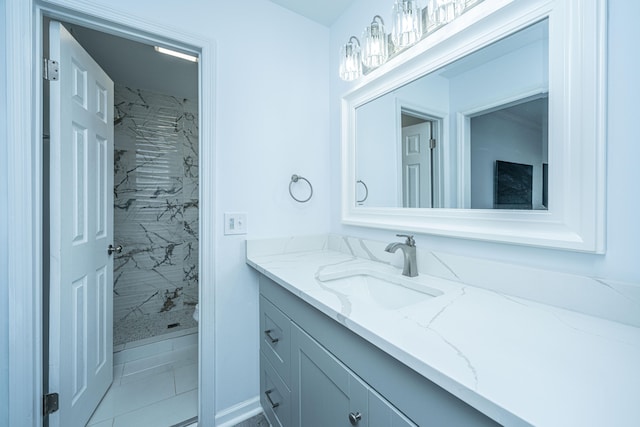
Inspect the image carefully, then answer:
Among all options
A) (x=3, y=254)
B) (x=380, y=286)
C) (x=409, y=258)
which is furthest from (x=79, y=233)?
(x=409, y=258)

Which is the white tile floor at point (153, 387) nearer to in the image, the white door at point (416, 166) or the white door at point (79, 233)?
the white door at point (79, 233)

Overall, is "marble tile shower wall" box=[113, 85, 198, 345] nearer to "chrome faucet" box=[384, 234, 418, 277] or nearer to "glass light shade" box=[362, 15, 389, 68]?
"glass light shade" box=[362, 15, 389, 68]

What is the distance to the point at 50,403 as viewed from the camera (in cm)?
118

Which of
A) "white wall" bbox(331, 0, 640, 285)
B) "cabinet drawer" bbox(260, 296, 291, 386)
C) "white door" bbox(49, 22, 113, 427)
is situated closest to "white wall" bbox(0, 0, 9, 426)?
"white door" bbox(49, 22, 113, 427)

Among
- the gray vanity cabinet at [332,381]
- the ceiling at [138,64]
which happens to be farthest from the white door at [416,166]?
the ceiling at [138,64]

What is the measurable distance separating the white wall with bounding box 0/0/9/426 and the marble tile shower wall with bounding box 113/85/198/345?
1.18 metres

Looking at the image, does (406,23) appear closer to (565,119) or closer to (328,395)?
(565,119)

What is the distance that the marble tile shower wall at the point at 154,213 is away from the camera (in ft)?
7.38

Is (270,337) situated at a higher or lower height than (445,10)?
lower

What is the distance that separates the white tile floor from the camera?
4.92ft

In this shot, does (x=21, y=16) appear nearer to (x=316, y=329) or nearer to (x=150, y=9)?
(x=150, y=9)

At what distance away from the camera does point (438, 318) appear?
28.4 inches

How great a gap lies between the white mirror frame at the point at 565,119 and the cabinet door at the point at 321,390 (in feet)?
2.21

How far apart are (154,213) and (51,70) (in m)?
1.39
